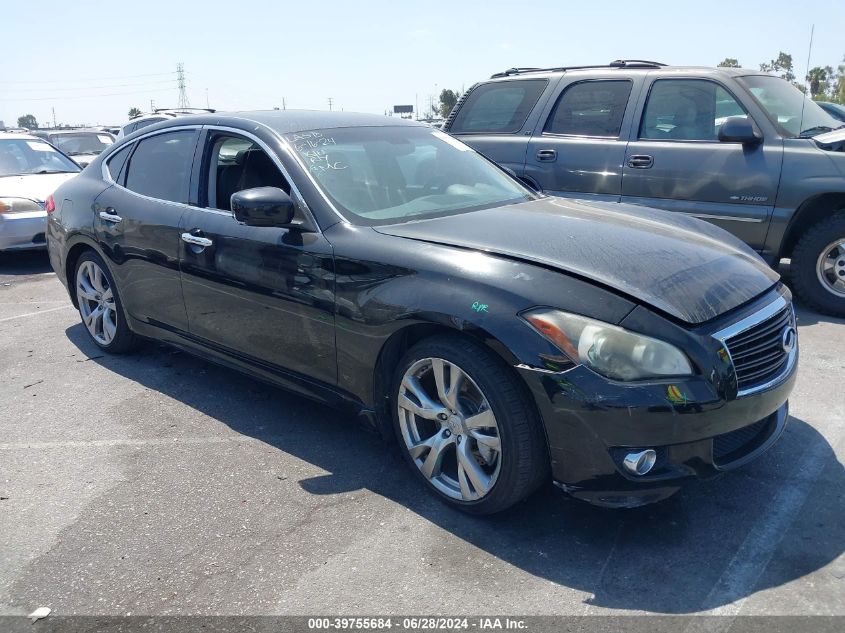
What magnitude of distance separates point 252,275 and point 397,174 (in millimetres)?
927

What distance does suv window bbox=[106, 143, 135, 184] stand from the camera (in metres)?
5.06

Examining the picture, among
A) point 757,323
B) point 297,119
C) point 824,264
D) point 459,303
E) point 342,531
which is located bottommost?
point 342,531

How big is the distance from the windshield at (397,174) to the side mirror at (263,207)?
24cm

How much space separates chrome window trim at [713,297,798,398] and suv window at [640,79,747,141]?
319cm

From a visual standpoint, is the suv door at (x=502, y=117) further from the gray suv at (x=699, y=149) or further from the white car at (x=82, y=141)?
the white car at (x=82, y=141)

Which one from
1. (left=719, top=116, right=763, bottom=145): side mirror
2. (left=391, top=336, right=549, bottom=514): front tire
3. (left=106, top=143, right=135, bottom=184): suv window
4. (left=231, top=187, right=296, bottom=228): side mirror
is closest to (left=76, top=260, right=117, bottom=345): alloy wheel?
(left=106, top=143, right=135, bottom=184): suv window

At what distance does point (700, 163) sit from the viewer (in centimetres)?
602

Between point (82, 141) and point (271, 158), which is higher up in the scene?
point (271, 158)

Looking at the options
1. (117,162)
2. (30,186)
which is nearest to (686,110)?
(117,162)

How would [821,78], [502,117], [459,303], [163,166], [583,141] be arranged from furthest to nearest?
[821,78], [502,117], [583,141], [163,166], [459,303]

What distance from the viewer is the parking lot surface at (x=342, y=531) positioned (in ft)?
8.70

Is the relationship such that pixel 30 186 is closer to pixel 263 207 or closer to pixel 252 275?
pixel 252 275

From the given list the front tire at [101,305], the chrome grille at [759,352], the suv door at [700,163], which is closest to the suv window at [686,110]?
the suv door at [700,163]

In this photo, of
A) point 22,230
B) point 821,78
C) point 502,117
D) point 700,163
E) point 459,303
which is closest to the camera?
point 459,303
